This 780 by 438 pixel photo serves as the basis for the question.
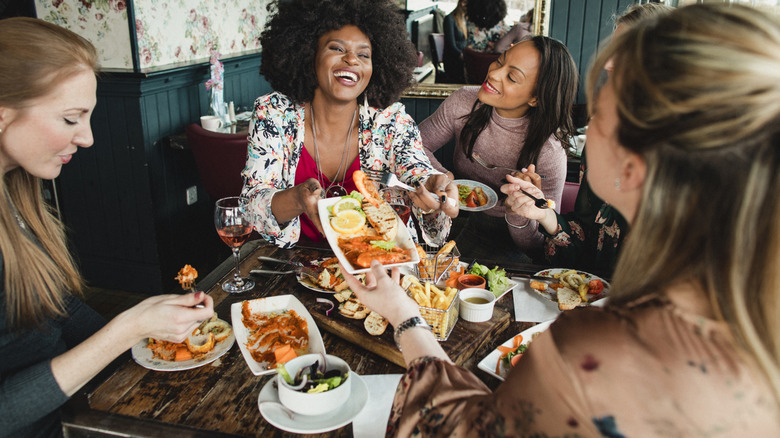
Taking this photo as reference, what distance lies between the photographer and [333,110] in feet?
7.89

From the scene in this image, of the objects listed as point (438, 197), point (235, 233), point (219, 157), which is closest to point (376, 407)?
point (235, 233)

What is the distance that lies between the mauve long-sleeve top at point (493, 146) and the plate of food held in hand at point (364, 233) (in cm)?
98

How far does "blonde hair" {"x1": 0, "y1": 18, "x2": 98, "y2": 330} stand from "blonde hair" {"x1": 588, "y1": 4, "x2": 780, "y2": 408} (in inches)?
48.0

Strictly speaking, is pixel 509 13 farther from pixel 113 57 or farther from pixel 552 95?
pixel 113 57

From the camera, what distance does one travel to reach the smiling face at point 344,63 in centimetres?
225

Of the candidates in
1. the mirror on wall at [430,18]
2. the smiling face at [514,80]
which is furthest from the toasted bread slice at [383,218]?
the mirror on wall at [430,18]

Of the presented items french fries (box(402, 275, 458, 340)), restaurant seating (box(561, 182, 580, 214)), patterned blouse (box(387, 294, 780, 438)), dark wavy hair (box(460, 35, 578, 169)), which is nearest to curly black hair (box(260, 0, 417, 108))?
dark wavy hair (box(460, 35, 578, 169))

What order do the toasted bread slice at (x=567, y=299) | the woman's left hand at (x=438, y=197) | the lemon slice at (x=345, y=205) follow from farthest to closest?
the woman's left hand at (x=438, y=197)
the lemon slice at (x=345, y=205)
the toasted bread slice at (x=567, y=299)

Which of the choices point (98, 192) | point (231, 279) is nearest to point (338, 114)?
point (231, 279)

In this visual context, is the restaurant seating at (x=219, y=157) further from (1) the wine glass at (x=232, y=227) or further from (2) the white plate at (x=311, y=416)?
(2) the white plate at (x=311, y=416)

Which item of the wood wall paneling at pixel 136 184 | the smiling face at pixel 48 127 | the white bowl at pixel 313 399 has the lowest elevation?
the wood wall paneling at pixel 136 184

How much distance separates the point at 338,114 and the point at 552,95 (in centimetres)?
100

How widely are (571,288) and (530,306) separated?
14cm

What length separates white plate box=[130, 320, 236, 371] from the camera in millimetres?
1270
